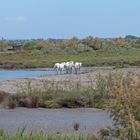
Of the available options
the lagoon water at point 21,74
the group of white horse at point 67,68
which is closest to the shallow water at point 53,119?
the lagoon water at point 21,74

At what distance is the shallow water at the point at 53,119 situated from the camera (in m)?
16.5

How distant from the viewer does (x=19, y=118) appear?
19141mm

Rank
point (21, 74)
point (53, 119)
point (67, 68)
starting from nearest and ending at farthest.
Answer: point (53, 119), point (21, 74), point (67, 68)

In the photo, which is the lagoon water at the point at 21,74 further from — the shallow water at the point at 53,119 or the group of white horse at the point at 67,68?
the shallow water at the point at 53,119

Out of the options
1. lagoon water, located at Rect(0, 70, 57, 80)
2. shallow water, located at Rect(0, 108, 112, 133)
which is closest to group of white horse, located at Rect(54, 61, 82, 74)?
lagoon water, located at Rect(0, 70, 57, 80)

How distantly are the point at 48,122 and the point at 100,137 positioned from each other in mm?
9511

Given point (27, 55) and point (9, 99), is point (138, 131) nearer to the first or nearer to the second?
point (9, 99)

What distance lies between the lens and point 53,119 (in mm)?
18797

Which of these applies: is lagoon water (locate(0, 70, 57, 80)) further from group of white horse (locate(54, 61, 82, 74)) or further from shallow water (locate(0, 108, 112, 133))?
shallow water (locate(0, 108, 112, 133))

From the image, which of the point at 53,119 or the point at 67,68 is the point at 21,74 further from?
the point at 53,119

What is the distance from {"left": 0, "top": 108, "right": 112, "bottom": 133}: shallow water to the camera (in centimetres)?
1650

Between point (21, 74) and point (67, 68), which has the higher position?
point (67, 68)

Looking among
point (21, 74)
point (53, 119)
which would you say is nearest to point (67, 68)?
point (21, 74)

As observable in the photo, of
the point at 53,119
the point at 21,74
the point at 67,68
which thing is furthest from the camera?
the point at 67,68
